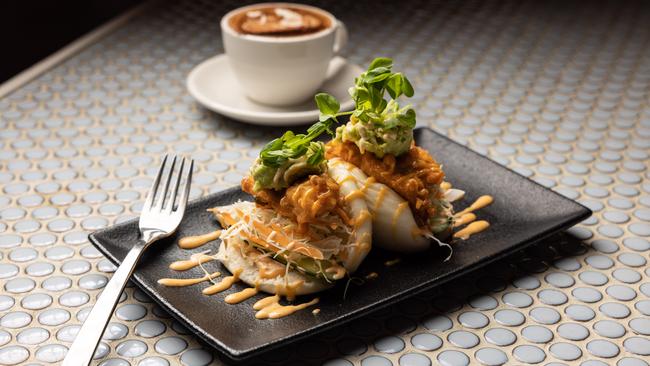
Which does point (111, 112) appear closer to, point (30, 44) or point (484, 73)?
point (484, 73)

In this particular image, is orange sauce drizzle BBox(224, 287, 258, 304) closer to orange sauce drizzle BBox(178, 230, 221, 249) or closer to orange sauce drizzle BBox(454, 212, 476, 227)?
orange sauce drizzle BBox(178, 230, 221, 249)

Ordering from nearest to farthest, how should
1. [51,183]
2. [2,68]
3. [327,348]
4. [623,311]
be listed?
1. [327,348]
2. [623,311]
3. [51,183]
4. [2,68]

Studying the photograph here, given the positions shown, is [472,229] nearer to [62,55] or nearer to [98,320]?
[98,320]

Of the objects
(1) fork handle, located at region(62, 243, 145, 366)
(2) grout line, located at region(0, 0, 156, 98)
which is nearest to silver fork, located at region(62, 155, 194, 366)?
(1) fork handle, located at region(62, 243, 145, 366)

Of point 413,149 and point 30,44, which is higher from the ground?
point 413,149

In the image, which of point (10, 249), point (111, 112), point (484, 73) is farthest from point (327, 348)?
point (484, 73)
